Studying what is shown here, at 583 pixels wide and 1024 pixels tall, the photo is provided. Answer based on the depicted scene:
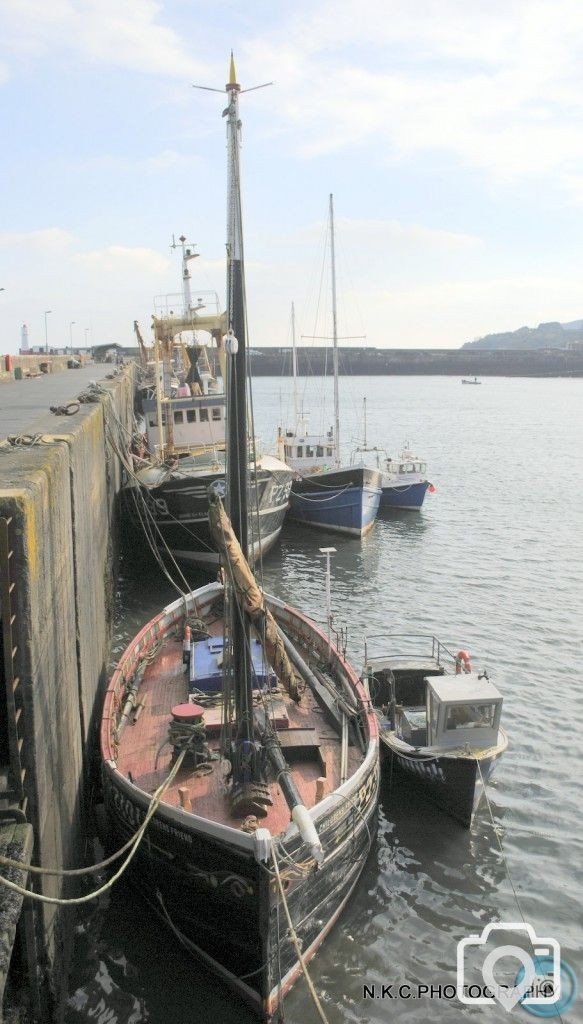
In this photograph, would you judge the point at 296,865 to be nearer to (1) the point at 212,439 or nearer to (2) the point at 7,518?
(2) the point at 7,518

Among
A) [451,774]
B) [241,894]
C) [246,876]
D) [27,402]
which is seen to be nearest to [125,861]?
[241,894]

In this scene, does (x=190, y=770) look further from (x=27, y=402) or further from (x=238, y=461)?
(x=27, y=402)

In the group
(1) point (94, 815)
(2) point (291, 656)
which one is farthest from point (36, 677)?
(2) point (291, 656)

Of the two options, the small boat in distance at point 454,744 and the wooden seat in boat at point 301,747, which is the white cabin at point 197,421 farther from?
the wooden seat in boat at point 301,747

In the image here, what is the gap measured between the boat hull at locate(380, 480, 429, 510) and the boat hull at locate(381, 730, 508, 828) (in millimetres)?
25970

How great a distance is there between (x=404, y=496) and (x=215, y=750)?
28.6 metres

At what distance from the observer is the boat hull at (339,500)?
1286 inches

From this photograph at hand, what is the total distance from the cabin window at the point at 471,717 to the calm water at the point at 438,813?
5.29 feet

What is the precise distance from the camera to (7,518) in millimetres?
7188

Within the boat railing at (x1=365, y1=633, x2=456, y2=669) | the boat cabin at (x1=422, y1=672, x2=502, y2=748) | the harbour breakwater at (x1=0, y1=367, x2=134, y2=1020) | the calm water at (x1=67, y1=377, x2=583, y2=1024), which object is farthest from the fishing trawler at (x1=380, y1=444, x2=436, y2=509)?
the harbour breakwater at (x1=0, y1=367, x2=134, y2=1020)

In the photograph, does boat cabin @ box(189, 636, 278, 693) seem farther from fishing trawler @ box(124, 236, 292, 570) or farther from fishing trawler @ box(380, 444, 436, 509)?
fishing trawler @ box(380, 444, 436, 509)

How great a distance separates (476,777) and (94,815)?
5775 mm

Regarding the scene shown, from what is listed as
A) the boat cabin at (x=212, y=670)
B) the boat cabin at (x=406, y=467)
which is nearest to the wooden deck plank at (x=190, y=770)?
the boat cabin at (x=212, y=670)

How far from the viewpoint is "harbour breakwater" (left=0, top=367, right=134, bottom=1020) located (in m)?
7.27
